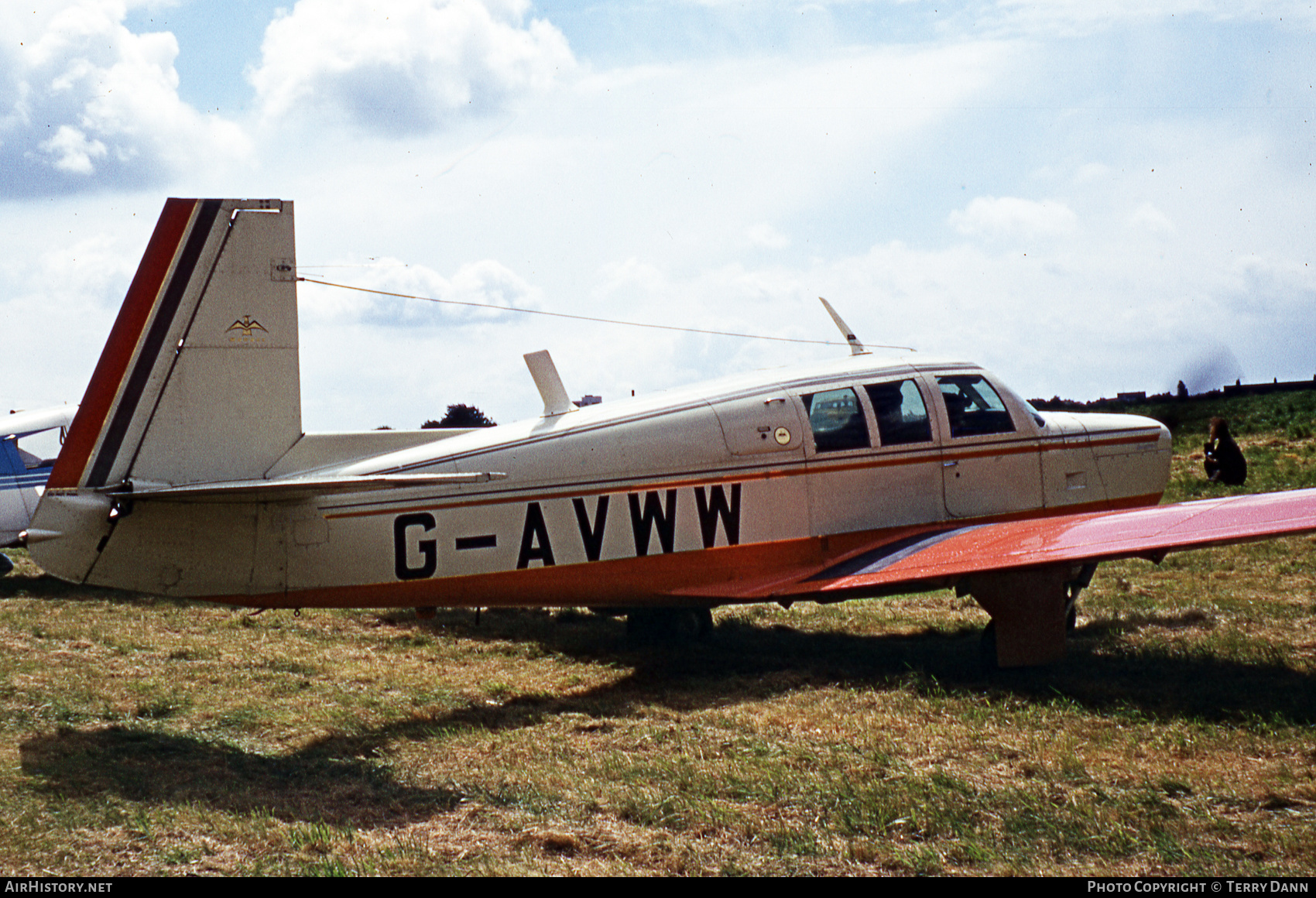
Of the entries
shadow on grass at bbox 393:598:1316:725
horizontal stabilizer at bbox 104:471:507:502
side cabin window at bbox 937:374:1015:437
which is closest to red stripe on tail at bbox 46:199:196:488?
horizontal stabilizer at bbox 104:471:507:502

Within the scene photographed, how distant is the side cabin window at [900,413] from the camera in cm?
962

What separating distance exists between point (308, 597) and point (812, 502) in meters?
4.27

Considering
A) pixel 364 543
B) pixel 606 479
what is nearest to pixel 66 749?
pixel 364 543

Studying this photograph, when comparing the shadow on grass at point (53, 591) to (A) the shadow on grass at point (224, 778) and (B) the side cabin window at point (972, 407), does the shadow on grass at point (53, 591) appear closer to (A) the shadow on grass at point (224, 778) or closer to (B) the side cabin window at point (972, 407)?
(A) the shadow on grass at point (224, 778)

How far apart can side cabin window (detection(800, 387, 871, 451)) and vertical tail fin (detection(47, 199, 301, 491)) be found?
171 inches

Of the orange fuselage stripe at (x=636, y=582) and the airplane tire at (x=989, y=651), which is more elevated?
the orange fuselage stripe at (x=636, y=582)

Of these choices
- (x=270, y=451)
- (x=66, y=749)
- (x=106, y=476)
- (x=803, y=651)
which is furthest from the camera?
(x=803, y=651)

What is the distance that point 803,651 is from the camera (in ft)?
33.2

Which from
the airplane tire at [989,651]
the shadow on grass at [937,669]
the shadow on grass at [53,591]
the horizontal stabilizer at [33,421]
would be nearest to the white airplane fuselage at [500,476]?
the airplane tire at [989,651]

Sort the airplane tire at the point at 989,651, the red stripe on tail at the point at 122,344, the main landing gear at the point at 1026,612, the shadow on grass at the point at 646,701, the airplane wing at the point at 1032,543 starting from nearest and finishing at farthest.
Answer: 1. the shadow on grass at the point at 646,701
2. the red stripe on tail at the point at 122,344
3. the airplane wing at the point at 1032,543
4. the main landing gear at the point at 1026,612
5. the airplane tire at the point at 989,651

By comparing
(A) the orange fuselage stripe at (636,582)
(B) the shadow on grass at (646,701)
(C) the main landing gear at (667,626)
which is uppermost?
(A) the orange fuselage stripe at (636,582)

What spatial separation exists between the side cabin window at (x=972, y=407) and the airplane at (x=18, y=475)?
11859 mm

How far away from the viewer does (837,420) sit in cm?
946
